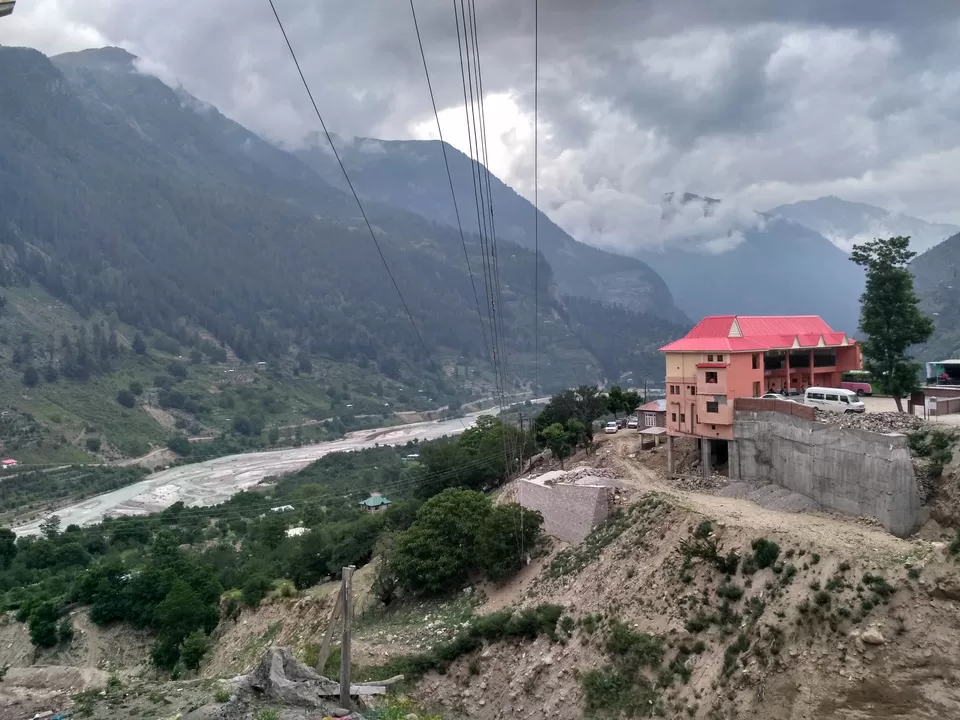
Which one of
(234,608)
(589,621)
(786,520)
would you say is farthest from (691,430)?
(234,608)

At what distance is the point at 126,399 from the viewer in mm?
100812

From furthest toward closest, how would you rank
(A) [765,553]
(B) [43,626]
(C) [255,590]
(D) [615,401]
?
1. (D) [615,401]
2. (B) [43,626]
3. (C) [255,590]
4. (A) [765,553]

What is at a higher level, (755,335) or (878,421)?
(755,335)

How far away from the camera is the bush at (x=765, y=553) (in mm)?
14570

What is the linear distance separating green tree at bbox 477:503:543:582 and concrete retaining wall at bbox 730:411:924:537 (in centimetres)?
679

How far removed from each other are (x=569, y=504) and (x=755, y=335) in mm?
9805

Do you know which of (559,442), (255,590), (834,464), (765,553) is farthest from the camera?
(559,442)

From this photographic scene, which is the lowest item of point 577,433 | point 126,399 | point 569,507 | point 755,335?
point 569,507

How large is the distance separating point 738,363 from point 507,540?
30.7 ft

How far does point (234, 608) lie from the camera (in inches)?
1154

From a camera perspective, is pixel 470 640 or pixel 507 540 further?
pixel 507 540

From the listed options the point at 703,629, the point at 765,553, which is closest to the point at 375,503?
the point at 703,629

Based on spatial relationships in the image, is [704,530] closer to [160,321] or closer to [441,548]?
[441,548]

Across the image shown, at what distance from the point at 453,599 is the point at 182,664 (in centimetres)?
1168
